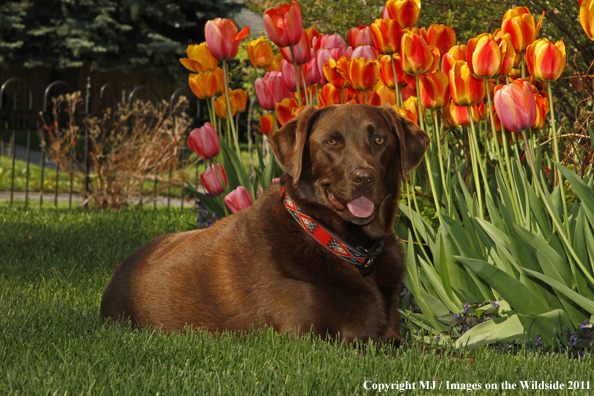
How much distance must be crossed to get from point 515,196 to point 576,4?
10.9ft

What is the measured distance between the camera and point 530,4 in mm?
5828

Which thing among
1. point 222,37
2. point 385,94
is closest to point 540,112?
point 385,94

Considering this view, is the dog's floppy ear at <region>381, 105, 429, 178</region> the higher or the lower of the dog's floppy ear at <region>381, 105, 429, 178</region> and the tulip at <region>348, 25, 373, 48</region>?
the lower

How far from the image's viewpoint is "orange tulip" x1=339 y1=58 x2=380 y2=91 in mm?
3455

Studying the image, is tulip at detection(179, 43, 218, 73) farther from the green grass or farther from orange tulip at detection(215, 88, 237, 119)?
the green grass

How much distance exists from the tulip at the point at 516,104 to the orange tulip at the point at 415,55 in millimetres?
501

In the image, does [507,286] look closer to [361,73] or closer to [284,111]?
[361,73]

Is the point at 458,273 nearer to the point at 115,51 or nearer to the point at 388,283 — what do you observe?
the point at 388,283

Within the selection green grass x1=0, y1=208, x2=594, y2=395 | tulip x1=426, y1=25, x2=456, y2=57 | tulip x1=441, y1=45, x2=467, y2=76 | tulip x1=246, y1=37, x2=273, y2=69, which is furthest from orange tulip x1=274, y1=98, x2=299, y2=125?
green grass x1=0, y1=208, x2=594, y2=395

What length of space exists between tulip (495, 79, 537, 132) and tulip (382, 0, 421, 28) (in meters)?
1.01

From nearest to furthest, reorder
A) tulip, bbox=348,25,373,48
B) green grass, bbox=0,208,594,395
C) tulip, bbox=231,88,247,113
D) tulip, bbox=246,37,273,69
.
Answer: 1. green grass, bbox=0,208,594,395
2. tulip, bbox=348,25,373,48
3. tulip, bbox=246,37,273,69
4. tulip, bbox=231,88,247,113

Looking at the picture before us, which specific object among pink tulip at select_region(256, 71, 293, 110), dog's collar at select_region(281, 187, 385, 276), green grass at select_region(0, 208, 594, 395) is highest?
pink tulip at select_region(256, 71, 293, 110)

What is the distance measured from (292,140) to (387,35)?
3.22ft

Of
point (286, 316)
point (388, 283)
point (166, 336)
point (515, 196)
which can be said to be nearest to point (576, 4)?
point (515, 196)
